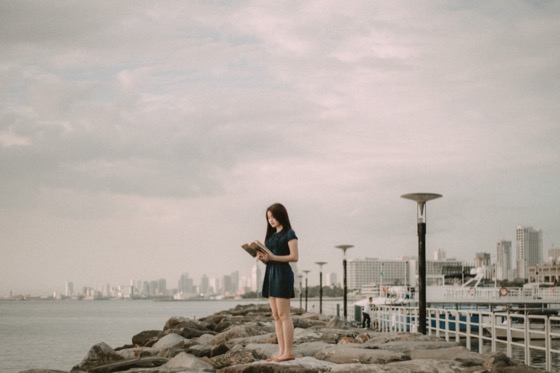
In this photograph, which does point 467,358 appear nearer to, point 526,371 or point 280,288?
point 526,371

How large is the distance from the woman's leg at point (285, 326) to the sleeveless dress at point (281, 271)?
0.10 metres

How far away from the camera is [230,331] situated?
15445 mm

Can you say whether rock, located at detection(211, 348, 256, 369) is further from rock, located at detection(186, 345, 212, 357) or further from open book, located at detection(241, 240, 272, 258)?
open book, located at detection(241, 240, 272, 258)

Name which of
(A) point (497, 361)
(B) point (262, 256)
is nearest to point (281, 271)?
(B) point (262, 256)

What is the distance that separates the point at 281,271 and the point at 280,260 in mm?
138

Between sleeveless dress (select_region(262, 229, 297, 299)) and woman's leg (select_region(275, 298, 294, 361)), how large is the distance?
0.10 meters

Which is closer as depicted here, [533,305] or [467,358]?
[467,358]

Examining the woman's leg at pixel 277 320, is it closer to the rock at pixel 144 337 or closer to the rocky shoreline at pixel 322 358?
the rocky shoreline at pixel 322 358

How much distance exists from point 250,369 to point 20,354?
3198 cm

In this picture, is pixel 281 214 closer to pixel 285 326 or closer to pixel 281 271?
pixel 281 271

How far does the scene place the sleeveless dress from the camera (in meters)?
7.84

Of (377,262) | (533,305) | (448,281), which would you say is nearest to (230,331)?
(533,305)

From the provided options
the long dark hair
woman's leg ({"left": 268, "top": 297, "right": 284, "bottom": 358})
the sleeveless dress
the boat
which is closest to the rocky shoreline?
woman's leg ({"left": 268, "top": 297, "right": 284, "bottom": 358})

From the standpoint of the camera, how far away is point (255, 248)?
773cm
